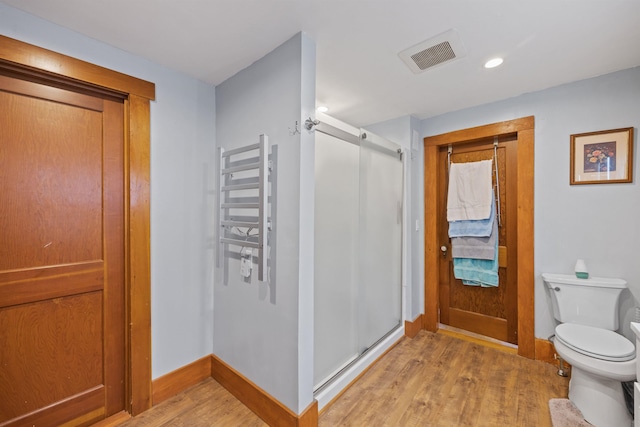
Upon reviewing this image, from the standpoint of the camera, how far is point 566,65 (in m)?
1.84

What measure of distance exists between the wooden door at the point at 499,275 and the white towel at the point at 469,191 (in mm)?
90

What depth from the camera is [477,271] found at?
263cm

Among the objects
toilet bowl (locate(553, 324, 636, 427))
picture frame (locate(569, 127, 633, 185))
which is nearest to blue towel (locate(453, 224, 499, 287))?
picture frame (locate(569, 127, 633, 185))

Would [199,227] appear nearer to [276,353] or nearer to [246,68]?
[276,353]

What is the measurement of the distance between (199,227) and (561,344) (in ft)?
8.35

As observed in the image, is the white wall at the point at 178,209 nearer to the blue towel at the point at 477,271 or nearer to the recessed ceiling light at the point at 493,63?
the recessed ceiling light at the point at 493,63

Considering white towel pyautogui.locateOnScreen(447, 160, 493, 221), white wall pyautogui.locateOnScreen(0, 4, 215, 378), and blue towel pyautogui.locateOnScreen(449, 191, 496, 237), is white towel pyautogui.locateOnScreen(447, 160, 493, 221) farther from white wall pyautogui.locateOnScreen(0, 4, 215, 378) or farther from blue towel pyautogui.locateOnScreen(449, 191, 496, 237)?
white wall pyautogui.locateOnScreen(0, 4, 215, 378)

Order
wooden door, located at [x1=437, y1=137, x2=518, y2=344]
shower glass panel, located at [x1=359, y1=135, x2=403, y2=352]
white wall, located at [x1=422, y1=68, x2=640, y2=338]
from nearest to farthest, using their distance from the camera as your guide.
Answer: white wall, located at [x1=422, y1=68, x2=640, y2=338], shower glass panel, located at [x1=359, y1=135, x2=403, y2=352], wooden door, located at [x1=437, y1=137, x2=518, y2=344]

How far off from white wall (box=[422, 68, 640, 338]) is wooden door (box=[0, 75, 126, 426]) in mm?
3062

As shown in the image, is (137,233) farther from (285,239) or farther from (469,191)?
(469,191)

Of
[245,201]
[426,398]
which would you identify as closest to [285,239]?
[245,201]

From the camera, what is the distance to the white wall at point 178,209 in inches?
69.4

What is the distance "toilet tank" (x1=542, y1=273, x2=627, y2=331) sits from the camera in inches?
72.6

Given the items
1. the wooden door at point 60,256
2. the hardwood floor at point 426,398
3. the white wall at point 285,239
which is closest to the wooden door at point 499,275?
the hardwood floor at point 426,398
